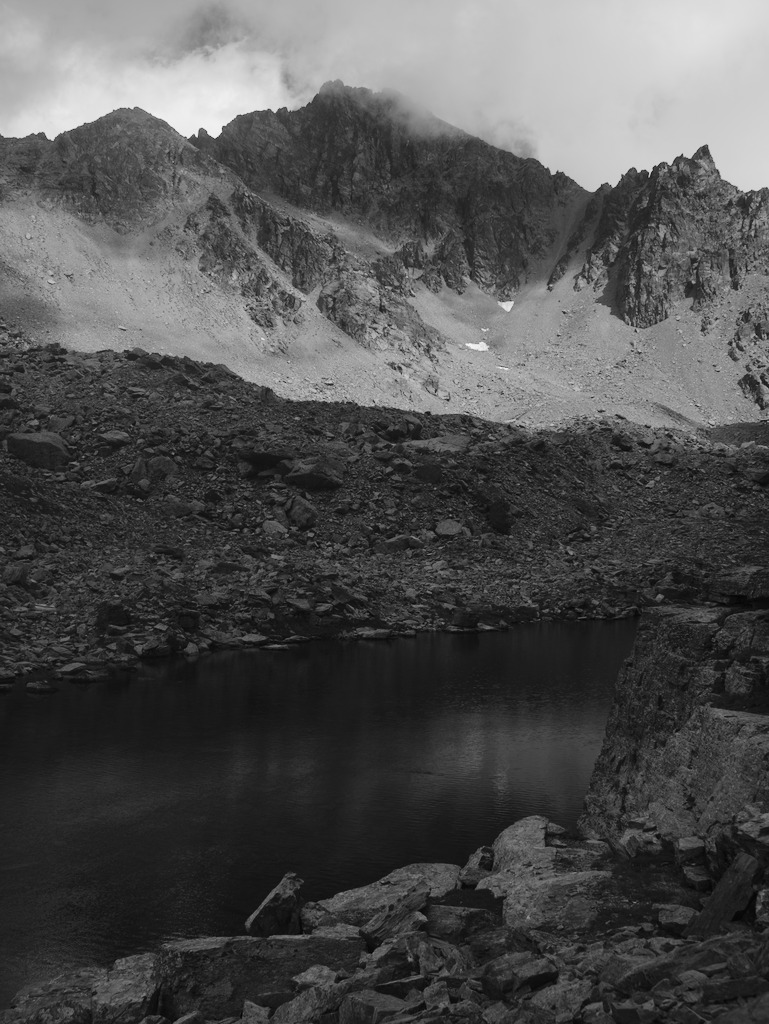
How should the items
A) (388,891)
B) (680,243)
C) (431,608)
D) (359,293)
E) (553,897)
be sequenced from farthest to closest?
(680,243)
(359,293)
(431,608)
(388,891)
(553,897)

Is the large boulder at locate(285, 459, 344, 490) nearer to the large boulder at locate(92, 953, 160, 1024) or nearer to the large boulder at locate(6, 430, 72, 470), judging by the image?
the large boulder at locate(6, 430, 72, 470)

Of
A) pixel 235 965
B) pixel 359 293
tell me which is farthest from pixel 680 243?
pixel 235 965

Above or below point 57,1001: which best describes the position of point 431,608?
above

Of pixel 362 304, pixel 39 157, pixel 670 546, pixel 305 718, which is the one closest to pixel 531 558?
→ pixel 670 546

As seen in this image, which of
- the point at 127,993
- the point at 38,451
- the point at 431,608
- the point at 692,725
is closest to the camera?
the point at 127,993

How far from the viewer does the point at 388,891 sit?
19297 mm

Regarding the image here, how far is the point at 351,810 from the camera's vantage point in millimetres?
25625

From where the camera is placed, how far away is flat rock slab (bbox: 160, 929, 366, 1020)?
14578 millimetres

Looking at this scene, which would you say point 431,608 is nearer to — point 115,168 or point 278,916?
point 278,916

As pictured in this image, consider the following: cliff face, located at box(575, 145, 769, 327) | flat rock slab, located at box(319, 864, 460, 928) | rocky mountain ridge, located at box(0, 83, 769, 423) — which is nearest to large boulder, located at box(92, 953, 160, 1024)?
flat rock slab, located at box(319, 864, 460, 928)

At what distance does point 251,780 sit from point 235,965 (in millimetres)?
12873

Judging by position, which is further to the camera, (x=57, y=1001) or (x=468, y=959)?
(x=57, y=1001)

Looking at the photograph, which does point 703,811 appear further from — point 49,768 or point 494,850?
point 49,768

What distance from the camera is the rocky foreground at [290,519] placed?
4703 centimetres
